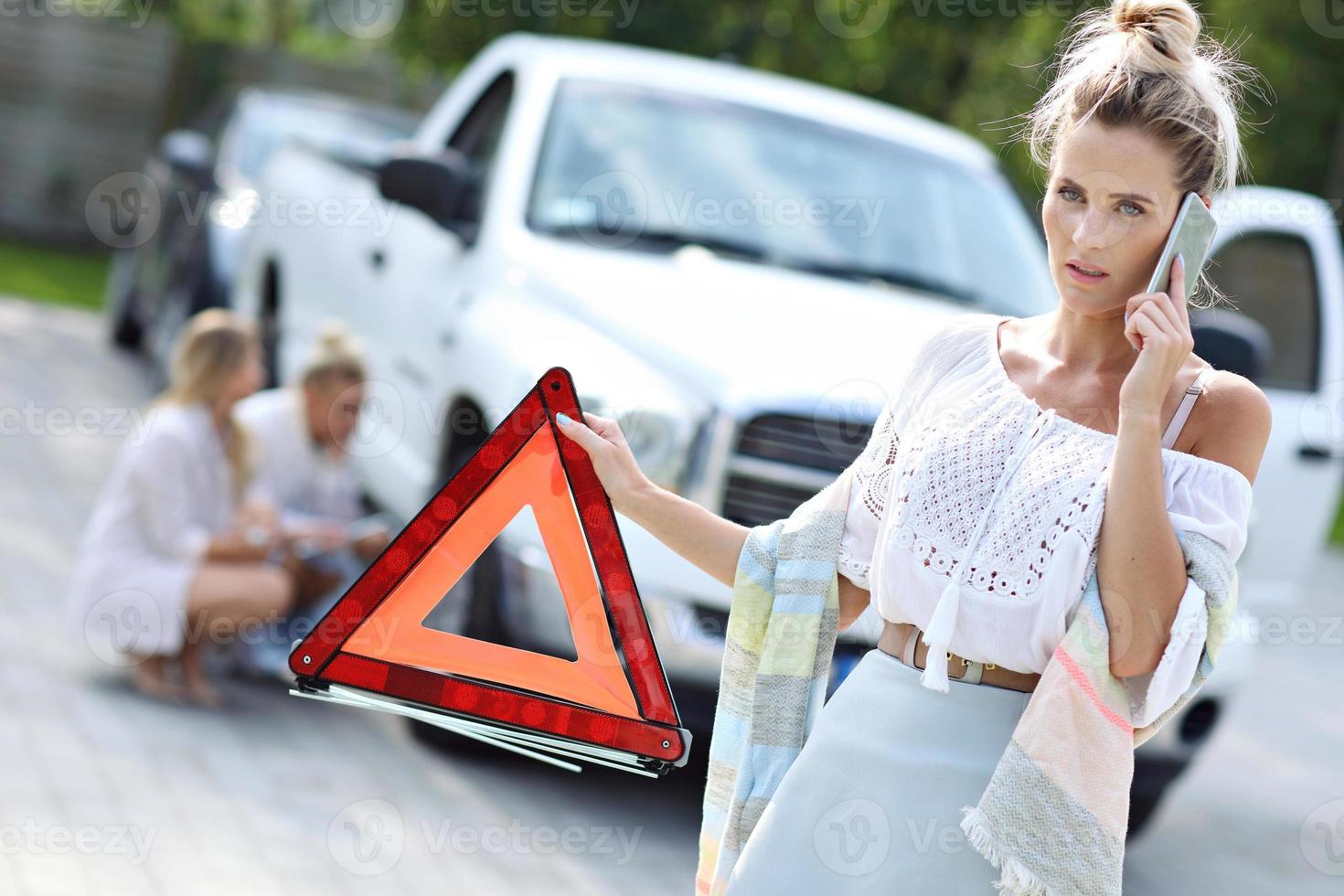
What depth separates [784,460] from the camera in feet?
Answer: 16.0

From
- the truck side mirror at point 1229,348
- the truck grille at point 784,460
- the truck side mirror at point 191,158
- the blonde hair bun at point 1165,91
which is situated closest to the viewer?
the blonde hair bun at point 1165,91

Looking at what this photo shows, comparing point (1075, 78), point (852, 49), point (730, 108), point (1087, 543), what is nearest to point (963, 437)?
point (1087, 543)

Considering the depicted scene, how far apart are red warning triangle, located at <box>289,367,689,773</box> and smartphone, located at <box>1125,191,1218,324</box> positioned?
0.80 m

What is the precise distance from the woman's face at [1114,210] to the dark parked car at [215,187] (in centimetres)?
710

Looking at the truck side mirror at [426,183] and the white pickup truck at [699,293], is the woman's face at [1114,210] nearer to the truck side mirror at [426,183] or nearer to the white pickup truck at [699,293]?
the white pickup truck at [699,293]

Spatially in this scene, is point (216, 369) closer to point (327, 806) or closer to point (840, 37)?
point (327, 806)

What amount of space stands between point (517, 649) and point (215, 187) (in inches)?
361

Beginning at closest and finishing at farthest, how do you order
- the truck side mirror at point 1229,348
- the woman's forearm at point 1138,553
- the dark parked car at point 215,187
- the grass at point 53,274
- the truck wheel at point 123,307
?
1. the woman's forearm at point 1138,553
2. the truck side mirror at point 1229,348
3. the dark parked car at point 215,187
4. the truck wheel at point 123,307
5. the grass at point 53,274

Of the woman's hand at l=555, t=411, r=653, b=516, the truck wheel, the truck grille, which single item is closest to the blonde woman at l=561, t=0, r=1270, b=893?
the woman's hand at l=555, t=411, r=653, b=516

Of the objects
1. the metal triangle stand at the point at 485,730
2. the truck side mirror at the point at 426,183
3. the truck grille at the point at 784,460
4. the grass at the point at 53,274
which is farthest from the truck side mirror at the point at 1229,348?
the grass at the point at 53,274

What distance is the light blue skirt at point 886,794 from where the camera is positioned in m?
2.24

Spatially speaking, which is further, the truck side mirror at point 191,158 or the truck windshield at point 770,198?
the truck side mirror at point 191,158

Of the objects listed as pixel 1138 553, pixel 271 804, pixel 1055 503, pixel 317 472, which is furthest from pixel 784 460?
pixel 1138 553

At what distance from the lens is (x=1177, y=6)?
2.22 metres
